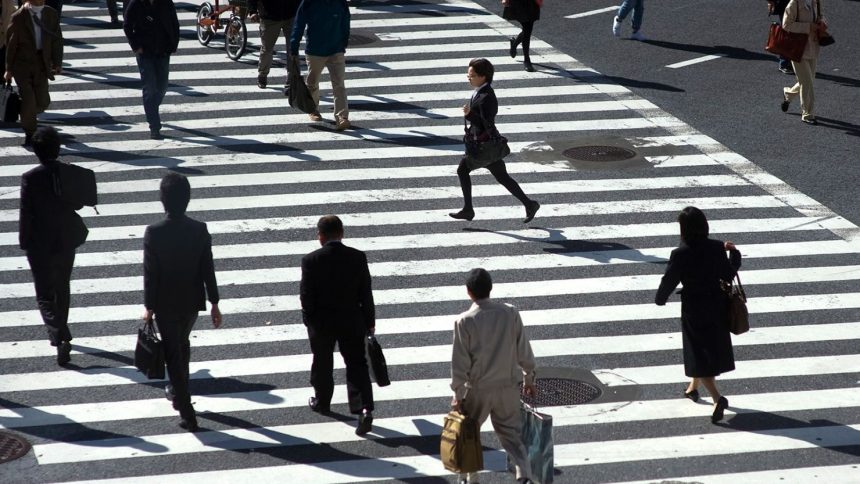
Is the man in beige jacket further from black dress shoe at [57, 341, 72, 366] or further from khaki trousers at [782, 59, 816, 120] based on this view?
khaki trousers at [782, 59, 816, 120]

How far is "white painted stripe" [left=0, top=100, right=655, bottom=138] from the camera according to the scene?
55.5 feet

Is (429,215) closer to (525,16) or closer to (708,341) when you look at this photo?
(708,341)

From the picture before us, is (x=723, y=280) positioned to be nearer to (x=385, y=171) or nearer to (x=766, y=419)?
(x=766, y=419)

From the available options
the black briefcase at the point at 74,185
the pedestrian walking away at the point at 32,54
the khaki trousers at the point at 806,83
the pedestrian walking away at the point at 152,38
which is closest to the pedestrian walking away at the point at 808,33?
the khaki trousers at the point at 806,83

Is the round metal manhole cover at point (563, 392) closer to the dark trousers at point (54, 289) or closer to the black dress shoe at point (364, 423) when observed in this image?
the black dress shoe at point (364, 423)

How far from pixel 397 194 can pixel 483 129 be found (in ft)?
5.61

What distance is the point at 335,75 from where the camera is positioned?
16.4 m

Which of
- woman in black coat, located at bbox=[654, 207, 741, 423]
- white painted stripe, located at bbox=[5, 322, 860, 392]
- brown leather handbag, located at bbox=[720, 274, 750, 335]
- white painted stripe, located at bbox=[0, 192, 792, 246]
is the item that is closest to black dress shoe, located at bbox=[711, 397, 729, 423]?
woman in black coat, located at bbox=[654, 207, 741, 423]

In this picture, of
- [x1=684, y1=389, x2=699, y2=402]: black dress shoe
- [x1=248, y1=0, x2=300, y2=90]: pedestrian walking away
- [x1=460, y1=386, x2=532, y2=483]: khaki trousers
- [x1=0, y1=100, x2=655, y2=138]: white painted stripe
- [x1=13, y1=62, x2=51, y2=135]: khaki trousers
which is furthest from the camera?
[x1=248, y1=0, x2=300, y2=90]: pedestrian walking away

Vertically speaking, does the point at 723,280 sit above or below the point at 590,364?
above

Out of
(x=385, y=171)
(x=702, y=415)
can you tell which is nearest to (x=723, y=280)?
(x=702, y=415)

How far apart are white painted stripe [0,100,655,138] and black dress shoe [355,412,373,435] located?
8.06 metres

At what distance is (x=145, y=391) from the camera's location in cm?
1016

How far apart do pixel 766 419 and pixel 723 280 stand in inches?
42.0
